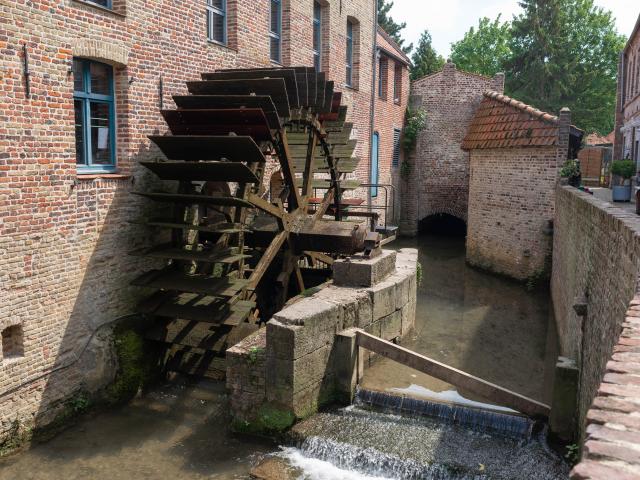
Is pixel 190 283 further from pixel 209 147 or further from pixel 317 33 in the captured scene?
pixel 317 33

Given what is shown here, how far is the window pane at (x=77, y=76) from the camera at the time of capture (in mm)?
6531

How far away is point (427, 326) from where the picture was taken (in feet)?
33.0

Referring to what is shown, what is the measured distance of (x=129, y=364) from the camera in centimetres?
694

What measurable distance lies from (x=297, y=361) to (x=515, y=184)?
905cm

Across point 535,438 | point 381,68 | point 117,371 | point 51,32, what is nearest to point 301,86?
point 51,32

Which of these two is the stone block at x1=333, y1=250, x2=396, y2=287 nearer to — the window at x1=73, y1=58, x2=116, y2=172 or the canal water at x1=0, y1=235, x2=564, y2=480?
the canal water at x1=0, y1=235, x2=564, y2=480

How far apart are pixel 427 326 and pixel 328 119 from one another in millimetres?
3867

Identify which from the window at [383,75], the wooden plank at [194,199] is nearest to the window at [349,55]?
the window at [383,75]

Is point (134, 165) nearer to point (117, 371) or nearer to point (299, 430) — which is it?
point (117, 371)

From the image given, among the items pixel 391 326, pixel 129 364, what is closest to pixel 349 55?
pixel 391 326

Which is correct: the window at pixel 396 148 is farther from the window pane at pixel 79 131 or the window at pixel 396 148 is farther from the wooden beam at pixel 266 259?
the window pane at pixel 79 131

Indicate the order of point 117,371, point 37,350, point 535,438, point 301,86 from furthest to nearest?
point 301,86 → point 117,371 → point 37,350 → point 535,438

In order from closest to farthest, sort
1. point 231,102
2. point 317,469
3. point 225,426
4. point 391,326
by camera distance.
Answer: point 317,469 → point 225,426 → point 231,102 → point 391,326

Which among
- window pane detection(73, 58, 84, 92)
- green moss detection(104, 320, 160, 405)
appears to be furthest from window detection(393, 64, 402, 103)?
green moss detection(104, 320, 160, 405)
